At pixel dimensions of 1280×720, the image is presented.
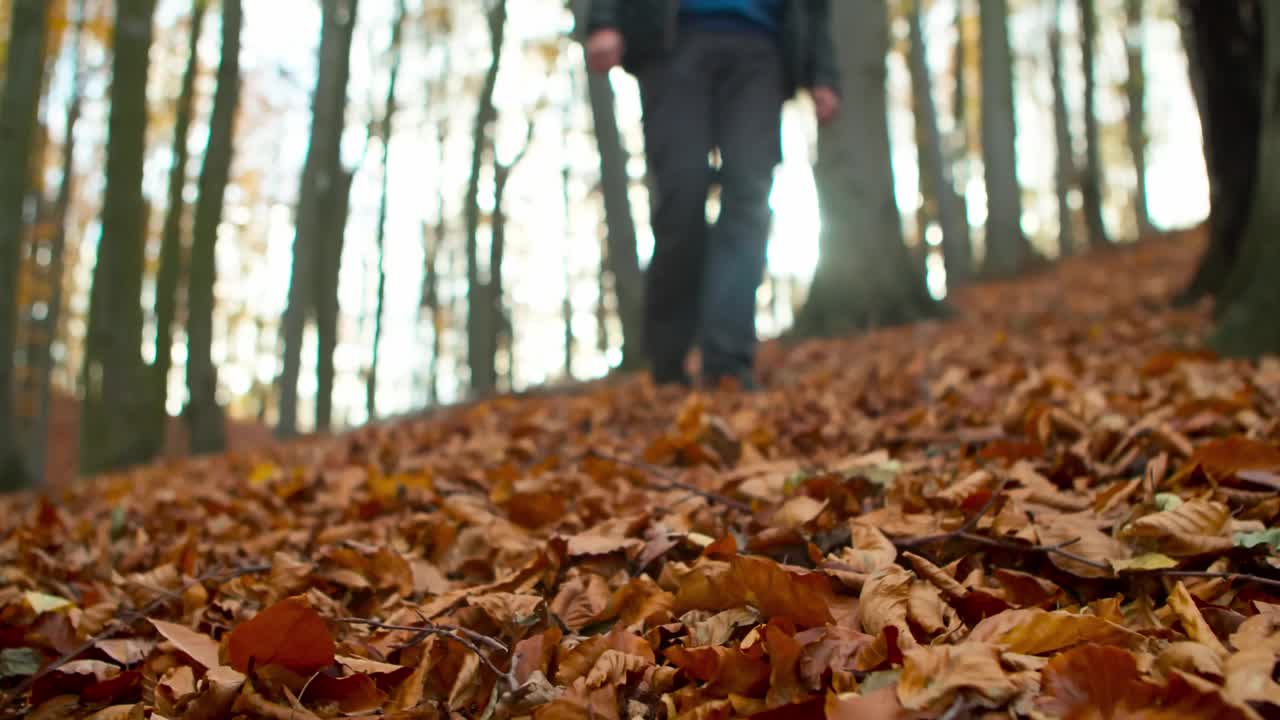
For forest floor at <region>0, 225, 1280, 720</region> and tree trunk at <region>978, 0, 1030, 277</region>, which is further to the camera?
tree trunk at <region>978, 0, 1030, 277</region>

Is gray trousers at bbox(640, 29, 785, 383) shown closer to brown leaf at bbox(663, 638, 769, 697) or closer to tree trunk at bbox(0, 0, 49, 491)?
brown leaf at bbox(663, 638, 769, 697)

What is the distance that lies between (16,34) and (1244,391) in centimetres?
713

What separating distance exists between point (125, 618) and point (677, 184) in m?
2.45

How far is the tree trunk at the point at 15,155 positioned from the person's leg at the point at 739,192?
4.58m

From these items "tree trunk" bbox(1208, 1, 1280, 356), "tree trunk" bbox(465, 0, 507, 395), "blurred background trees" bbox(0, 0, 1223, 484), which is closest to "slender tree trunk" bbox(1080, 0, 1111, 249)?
"blurred background trees" bbox(0, 0, 1223, 484)

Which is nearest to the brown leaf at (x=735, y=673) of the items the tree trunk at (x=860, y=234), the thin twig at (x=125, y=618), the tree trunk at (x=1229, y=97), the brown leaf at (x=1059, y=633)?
the brown leaf at (x=1059, y=633)

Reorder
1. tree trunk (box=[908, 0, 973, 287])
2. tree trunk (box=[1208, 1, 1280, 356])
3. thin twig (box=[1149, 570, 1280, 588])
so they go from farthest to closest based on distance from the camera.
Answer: tree trunk (box=[908, 0, 973, 287]) → tree trunk (box=[1208, 1, 1280, 356]) → thin twig (box=[1149, 570, 1280, 588])

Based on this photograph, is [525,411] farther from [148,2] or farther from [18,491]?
[148,2]

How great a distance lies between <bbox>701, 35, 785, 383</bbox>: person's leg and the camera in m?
3.45

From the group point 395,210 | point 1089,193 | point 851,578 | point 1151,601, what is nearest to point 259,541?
point 851,578

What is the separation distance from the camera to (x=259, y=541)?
195cm

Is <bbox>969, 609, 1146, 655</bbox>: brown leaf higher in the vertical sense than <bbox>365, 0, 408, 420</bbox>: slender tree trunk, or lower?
lower

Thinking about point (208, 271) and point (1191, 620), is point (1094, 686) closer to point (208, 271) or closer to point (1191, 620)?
point (1191, 620)

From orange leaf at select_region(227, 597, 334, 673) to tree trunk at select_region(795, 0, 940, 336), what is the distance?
187 inches
